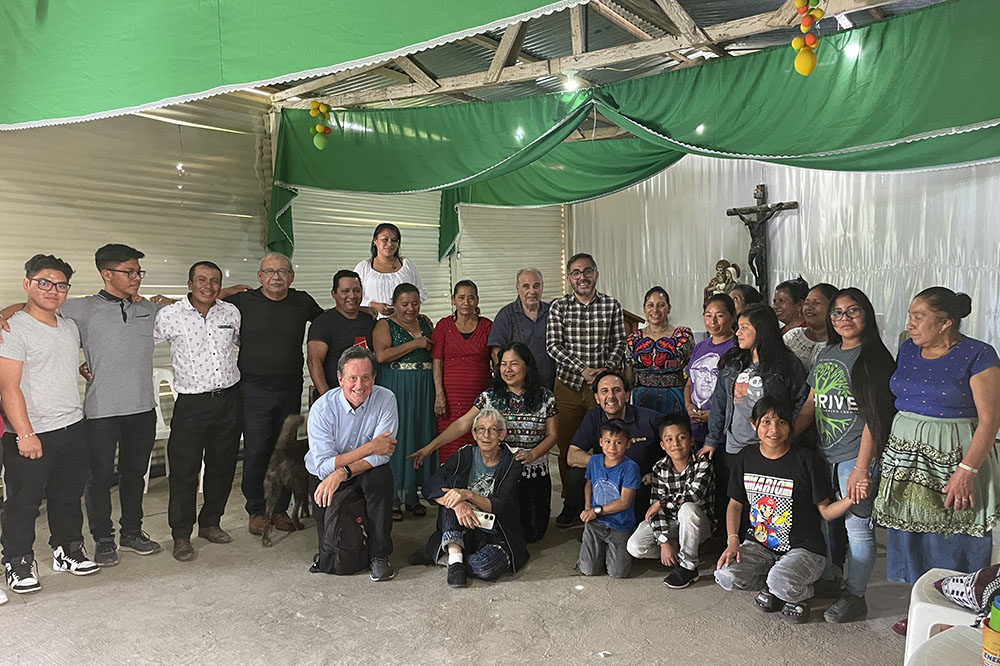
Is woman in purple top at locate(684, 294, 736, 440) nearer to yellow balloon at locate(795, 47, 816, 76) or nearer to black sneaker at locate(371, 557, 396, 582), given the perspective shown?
yellow balloon at locate(795, 47, 816, 76)

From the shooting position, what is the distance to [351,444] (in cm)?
337

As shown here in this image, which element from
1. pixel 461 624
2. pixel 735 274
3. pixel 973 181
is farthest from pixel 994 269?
pixel 461 624

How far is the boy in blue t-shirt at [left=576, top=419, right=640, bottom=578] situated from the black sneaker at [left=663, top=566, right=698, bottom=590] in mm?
190

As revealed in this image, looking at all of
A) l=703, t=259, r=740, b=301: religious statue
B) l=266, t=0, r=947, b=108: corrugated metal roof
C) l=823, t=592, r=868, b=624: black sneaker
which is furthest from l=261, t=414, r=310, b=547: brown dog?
l=703, t=259, r=740, b=301: religious statue

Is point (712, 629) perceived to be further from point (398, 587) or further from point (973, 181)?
point (973, 181)

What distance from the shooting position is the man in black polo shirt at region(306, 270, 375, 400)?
12.6ft

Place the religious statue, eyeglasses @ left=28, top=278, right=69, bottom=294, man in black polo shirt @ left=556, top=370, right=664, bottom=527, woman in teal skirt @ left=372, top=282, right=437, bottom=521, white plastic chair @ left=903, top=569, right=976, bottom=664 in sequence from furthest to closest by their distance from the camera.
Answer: the religious statue < woman in teal skirt @ left=372, top=282, right=437, bottom=521 < man in black polo shirt @ left=556, top=370, right=664, bottom=527 < eyeglasses @ left=28, top=278, right=69, bottom=294 < white plastic chair @ left=903, top=569, right=976, bottom=664

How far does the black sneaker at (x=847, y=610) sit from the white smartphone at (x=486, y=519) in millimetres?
1389

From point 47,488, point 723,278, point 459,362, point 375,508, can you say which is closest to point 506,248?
point 723,278

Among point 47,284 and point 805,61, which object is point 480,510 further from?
point 805,61

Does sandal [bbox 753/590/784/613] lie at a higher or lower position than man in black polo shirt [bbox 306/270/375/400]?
lower

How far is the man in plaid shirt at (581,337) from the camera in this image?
398cm

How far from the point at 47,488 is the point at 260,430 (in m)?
0.94

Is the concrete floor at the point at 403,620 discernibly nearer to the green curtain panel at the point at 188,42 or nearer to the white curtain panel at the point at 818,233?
the green curtain panel at the point at 188,42
